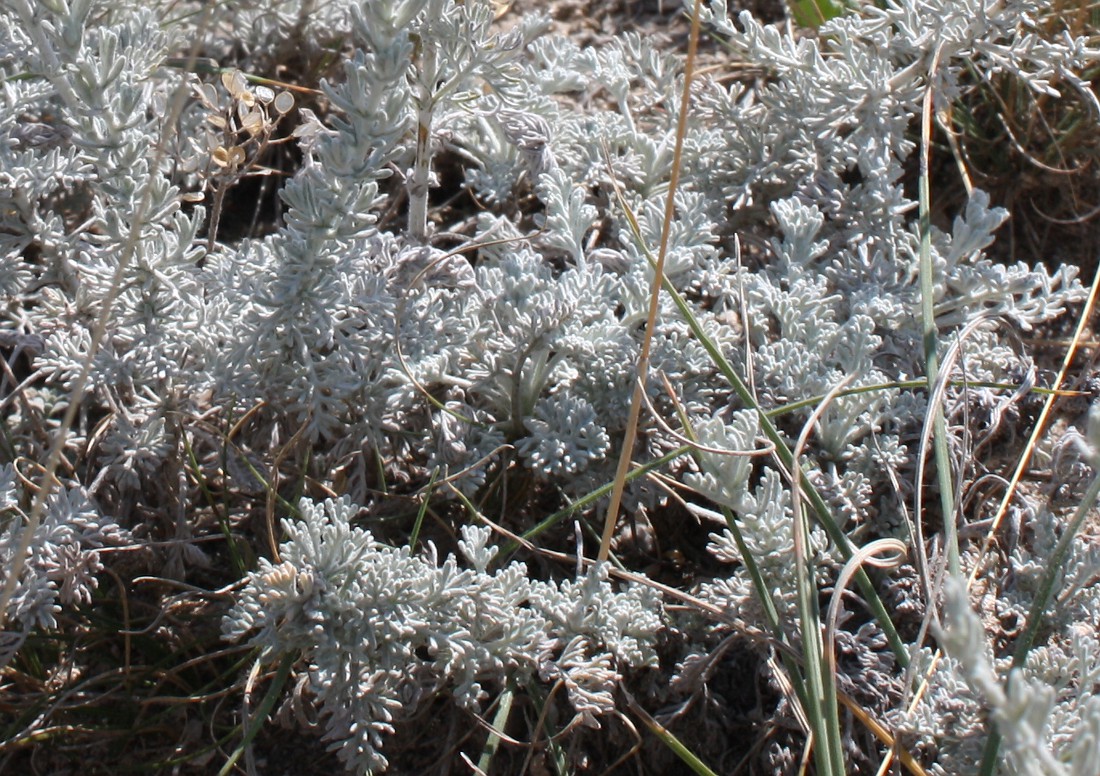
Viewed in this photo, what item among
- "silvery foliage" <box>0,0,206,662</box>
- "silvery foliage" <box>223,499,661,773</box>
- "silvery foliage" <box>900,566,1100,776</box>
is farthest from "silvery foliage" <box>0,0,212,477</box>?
"silvery foliage" <box>900,566,1100,776</box>

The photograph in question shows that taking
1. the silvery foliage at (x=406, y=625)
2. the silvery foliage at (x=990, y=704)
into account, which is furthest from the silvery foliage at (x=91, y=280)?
the silvery foliage at (x=990, y=704)

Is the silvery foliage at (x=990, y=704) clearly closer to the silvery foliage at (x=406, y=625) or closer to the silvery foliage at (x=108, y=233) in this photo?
A: the silvery foliage at (x=406, y=625)

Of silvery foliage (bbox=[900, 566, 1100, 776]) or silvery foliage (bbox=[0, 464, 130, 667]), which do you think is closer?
silvery foliage (bbox=[900, 566, 1100, 776])

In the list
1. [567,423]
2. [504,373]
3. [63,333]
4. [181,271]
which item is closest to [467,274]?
[504,373]

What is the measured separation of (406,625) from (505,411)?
55 centimetres

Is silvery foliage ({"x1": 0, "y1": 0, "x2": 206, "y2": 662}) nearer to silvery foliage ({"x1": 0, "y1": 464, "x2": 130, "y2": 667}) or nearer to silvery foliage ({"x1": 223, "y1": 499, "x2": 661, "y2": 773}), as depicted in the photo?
silvery foliage ({"x1": 0, "y1": 464, "x2": 130, "y2": 667})

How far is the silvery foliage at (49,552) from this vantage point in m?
1.73

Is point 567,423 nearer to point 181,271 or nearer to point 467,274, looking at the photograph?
point 467,274

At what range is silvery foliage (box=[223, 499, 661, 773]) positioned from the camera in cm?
163

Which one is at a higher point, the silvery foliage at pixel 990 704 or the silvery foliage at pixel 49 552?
the silvery foliage at pixel 990 704

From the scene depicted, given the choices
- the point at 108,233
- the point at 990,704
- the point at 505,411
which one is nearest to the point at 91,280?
the point at 108,233

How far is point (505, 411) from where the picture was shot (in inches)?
81.8

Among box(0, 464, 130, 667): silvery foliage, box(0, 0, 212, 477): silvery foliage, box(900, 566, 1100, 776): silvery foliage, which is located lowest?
box(0, 464, 130, 667): silvery foliage

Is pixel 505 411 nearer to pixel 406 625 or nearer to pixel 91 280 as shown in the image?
pixel 406 625
